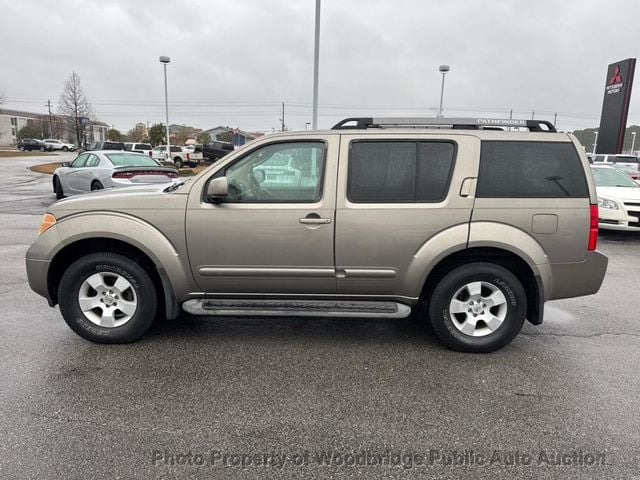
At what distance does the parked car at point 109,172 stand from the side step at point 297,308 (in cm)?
709

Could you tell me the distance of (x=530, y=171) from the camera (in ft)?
12.0

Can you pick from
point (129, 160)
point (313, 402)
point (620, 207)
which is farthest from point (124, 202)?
point (620, 207)

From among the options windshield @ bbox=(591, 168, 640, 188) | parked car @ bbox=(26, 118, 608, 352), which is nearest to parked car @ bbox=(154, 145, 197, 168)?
windshield @ bbox=(591, 168, 640, 188)

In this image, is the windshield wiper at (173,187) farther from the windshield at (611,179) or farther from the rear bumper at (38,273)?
the windshield at (611,179)

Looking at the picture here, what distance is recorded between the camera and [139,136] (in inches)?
3625

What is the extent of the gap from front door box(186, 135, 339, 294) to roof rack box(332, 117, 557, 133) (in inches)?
16.2

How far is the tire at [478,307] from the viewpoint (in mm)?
3691

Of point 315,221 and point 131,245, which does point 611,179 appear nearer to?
point 315,221

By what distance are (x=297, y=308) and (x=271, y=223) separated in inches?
29.5

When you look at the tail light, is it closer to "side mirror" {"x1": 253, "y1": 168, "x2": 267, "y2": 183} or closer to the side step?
the side step

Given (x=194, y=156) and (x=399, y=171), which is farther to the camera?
(x=194, y=156)

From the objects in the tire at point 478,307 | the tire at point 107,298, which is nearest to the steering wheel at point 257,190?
the tire at point 107,298

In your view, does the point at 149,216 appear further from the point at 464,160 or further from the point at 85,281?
the point at 464,160

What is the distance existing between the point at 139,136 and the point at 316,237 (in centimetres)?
9826
